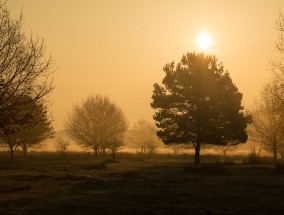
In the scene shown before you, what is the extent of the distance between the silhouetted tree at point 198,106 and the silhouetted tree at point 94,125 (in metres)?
20.1

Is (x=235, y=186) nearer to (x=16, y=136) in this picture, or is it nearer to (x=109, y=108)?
(x=16, y=136)

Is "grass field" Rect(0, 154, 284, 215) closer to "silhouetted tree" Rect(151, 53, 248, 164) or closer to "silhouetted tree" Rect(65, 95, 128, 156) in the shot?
"silhouetted tree" Rect(151, 53, 248, 164)

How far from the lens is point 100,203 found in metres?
15.9

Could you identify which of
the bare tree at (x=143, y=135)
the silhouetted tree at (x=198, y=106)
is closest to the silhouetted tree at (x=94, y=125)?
the silhouetted tree at (x=198, y=106)

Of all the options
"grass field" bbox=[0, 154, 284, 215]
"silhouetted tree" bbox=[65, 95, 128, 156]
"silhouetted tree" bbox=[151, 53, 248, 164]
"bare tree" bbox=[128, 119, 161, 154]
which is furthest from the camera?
"bare tree" bbox=[128, 119, 161, 154]

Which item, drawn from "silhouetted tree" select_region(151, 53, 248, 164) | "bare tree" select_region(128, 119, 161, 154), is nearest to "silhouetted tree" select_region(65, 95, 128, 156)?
"silhouetted tree" select_region(151, 53, 248, 164)

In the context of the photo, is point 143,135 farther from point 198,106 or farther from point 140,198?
point 140,198

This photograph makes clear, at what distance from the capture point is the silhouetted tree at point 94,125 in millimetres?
68062

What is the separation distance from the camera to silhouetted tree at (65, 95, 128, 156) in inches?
2680

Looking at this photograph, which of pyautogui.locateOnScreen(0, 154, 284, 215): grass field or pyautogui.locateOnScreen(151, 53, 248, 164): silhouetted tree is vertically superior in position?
pyautogui.locateOnScreen(151, 53, 248, 164): silhouetted tree

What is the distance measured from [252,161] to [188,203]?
34695 mm

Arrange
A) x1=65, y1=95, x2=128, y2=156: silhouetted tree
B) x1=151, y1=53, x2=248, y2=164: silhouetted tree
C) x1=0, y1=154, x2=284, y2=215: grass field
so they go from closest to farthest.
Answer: x1=0, y1=154, x2=284, y2=215: grass field → x1=151, y1=53, x2=248, y2=164: silhouetted tree → x1=65, y1=95, x2=128, y2=156: silhouetted tree

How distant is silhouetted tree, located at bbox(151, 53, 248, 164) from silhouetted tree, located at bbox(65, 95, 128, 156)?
66.0 feet

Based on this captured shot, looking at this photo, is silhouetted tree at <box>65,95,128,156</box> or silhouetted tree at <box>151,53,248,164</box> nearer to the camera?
silhouetted tree at <box>151,53,248,164</box>
